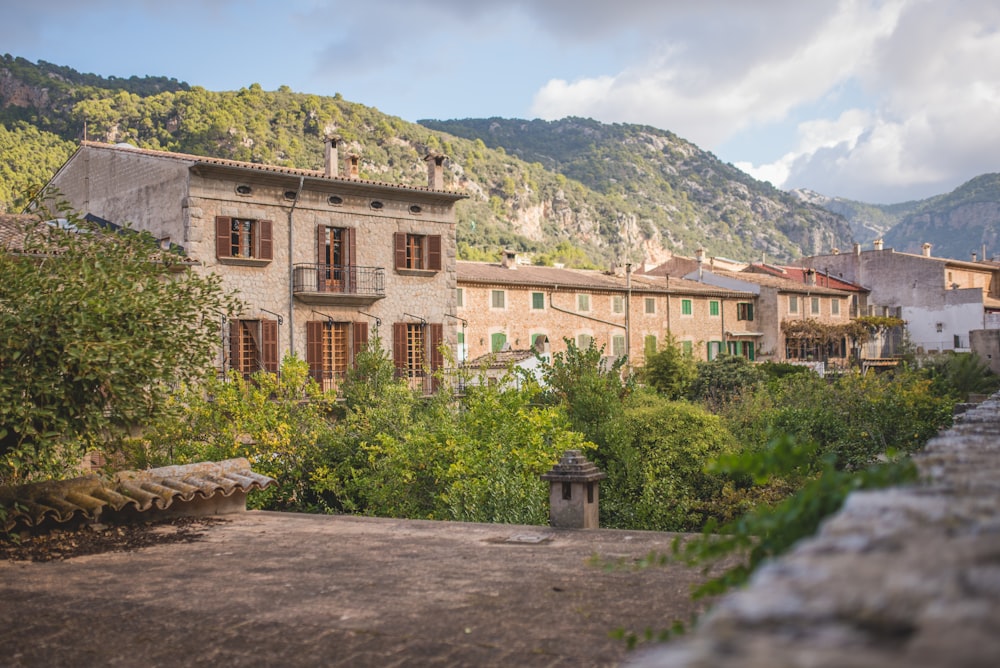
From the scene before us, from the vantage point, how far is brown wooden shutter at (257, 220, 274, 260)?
26.8 metres

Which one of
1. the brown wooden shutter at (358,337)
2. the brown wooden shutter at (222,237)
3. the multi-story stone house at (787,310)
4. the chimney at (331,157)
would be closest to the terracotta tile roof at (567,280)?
the multi-story stone house at (787,310)

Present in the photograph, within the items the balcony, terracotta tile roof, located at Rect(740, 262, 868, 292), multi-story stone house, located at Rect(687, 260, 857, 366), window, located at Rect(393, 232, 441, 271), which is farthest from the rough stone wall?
terracotta tile roof, located at Rect(740, 262, 868, 292)

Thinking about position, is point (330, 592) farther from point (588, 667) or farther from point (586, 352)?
point (586, 352)

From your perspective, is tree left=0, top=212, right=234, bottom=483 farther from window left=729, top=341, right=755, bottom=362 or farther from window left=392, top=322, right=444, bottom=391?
window left=729, top=341, right=755, bottom=362

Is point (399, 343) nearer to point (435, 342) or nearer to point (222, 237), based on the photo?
point (435, 342)

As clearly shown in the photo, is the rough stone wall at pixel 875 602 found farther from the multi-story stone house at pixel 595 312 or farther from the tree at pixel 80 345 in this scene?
the multi-story stone house at pixel 595 312

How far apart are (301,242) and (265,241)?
1309 millimetres

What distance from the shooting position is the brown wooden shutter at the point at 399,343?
2967cm

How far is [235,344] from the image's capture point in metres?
26.2

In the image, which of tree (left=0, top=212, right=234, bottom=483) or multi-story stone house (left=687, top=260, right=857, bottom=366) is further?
multi-story stone house (left=687, top=260, right=857, bottom=366)

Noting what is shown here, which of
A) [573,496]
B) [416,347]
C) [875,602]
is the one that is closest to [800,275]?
[416,347]

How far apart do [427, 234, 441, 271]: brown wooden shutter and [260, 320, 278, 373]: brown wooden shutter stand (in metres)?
5.91

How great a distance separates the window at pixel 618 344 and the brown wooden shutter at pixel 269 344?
18611mm

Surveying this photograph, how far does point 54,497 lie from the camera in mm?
9602
